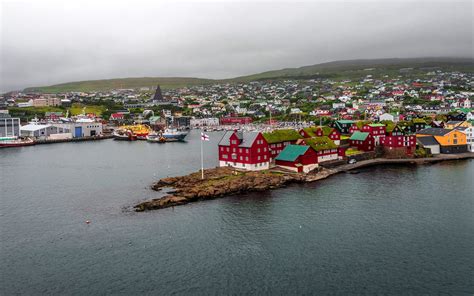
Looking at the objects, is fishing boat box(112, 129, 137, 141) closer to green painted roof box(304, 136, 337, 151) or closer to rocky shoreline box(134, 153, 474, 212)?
rocky shoreline box(134, 153, 474, 212)

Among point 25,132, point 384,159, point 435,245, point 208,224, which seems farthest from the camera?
point 25,132

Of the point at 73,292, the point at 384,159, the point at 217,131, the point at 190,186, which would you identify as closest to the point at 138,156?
the point at 190,186

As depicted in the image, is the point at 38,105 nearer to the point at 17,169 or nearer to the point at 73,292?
the point at 17,169

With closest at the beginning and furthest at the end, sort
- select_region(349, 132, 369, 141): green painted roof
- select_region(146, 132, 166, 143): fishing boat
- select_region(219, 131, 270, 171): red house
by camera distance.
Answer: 1. select_region(219, 131, 270, 171): red house
2. select_region(349, 132, 369, 141): green painted roof
3. select_region(146, 132, 166, 143): fishing boat

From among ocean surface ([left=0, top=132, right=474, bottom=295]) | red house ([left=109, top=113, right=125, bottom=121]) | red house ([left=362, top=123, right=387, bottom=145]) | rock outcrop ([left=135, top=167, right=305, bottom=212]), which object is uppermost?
red house ([left=109, top=113, right=125, bottom=121])

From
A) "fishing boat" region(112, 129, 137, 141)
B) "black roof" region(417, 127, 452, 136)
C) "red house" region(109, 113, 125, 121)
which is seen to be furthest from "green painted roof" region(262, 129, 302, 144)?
"red house" region(109, 113, 125, 121)

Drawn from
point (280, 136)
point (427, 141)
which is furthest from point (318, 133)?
point (427, 141)

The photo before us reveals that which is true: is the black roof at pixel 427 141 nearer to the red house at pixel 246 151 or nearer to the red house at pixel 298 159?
the red house at pixel 298 159
